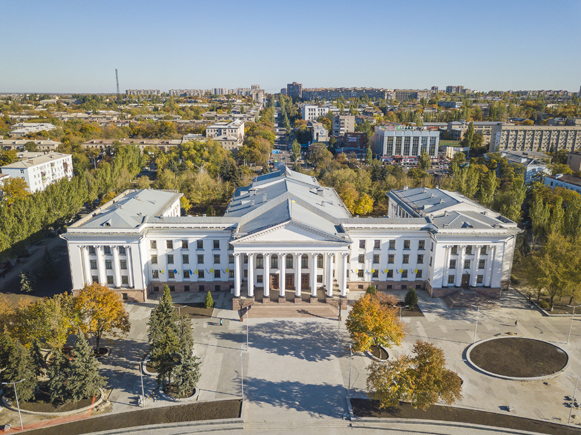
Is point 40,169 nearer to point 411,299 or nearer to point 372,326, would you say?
point 411,299

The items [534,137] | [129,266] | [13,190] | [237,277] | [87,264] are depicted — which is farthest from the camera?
[534,137]

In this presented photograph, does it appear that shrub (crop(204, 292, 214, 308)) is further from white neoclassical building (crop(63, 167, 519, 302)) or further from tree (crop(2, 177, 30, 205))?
tree (crop(2, 177, 30, 205))

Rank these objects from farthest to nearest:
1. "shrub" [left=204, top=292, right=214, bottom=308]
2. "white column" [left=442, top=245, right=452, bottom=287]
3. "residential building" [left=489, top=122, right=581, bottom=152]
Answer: "residential building" [left=489, top=122, right=581, bottom=152] < "white column" [left=442, top=245, right=452, bottom=287] < "shrub" [left=204, top=292, right=214, bottom=308]

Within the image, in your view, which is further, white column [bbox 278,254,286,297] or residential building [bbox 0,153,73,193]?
residential building [bbox 0,153,73,193]

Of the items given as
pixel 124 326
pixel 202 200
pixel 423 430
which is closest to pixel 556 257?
pixel 423 430

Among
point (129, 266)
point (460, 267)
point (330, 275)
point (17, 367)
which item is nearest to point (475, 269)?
point (460, 267)

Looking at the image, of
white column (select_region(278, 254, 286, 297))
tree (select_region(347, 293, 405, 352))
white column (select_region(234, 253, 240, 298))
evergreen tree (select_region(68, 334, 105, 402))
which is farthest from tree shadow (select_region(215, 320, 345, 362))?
evergreen tree (select_region(68, 334, 105, 402))

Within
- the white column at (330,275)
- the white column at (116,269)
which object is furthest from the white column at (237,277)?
the white column at (116,269)
